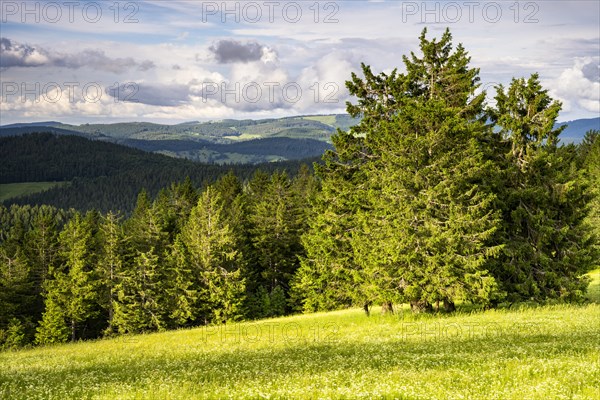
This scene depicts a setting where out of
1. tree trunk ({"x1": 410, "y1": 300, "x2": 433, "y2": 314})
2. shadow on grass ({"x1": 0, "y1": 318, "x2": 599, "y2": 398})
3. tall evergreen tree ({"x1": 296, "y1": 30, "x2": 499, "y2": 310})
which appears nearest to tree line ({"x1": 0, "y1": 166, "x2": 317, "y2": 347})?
tall evergreen tree ({"x1": 296, "y1": 30, "x2": 499, "y2": 310})

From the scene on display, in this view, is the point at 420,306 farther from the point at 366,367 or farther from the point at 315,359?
the point at 366,367

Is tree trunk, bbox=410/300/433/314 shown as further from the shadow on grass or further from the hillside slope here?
the shadow on grass

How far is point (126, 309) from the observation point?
56938 millimetres

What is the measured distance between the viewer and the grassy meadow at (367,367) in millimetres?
9836

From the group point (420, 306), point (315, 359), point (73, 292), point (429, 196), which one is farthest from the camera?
point (73, 292)

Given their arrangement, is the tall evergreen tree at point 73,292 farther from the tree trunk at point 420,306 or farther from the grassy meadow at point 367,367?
the tree trunk at point 420,306

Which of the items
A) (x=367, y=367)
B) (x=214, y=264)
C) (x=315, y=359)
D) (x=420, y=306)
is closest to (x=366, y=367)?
(x=367, y=367)

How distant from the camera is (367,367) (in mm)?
13047

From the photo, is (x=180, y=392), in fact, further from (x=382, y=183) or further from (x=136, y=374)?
(x=382, y=183)

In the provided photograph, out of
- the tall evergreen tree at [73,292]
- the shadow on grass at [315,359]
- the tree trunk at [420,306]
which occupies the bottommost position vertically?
the tall evergreen tree at [73,292]

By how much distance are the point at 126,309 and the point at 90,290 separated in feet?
20.2

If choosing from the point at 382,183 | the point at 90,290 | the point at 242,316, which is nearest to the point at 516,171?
the point at 382,183

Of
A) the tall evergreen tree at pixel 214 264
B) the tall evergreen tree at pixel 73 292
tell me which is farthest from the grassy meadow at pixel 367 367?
the tall evergreen tree at pixel 73 292

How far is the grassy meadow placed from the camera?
9.84 m
